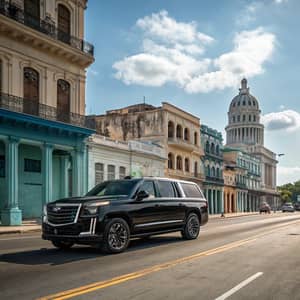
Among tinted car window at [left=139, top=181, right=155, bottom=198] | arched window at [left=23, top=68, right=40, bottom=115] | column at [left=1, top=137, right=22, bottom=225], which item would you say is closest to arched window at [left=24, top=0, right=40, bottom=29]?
arched window at [left=23, top=68, right=40, bottom=115]

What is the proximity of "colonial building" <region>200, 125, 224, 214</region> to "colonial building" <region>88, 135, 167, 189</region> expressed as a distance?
14.4 m

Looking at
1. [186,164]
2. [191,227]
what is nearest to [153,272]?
[191,227]

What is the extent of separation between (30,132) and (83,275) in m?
19.4

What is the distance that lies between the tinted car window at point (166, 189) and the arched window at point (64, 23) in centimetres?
1844

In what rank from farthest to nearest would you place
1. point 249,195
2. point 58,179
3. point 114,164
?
point 249,195, point 114,164, point 58,179

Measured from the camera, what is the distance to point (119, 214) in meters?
11.9

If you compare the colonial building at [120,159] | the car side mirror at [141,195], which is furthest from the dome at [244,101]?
the car side mirror at [141,195]

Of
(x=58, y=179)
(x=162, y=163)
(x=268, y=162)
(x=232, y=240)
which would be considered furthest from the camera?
(x=268, y=162)

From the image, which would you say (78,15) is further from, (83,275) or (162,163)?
(83,275)

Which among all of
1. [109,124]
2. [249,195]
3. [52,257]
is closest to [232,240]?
[52,257]

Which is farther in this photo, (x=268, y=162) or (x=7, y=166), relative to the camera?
(x=268, y=162)

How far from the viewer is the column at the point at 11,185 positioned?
81.9ft

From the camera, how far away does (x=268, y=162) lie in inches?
4279

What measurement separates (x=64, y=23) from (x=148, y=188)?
2070cm
